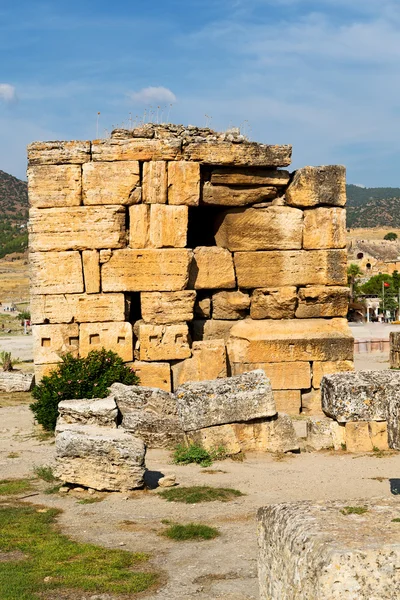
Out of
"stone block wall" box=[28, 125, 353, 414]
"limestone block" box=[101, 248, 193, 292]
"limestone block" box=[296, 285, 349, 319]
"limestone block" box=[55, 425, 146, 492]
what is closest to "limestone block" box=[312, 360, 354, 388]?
"stone block wall" box=[28, 125, 353, 414]

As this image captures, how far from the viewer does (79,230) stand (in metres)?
13.9

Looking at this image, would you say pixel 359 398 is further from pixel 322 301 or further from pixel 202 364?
pixel 322 301

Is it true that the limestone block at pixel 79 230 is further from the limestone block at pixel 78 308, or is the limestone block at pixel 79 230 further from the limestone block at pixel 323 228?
the limestone block at pixel 323 228

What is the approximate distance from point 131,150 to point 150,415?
4.77 meters

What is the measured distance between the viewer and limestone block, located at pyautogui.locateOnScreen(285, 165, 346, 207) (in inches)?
→ 578

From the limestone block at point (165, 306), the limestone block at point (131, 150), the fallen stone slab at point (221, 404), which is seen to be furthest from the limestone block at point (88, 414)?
the limestone block at point (131, 150)

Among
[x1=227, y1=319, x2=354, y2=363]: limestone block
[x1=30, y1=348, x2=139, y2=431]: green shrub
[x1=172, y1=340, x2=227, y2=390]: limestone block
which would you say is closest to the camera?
[x1=30, y1=348, x2=139, y2=431]: green shrub

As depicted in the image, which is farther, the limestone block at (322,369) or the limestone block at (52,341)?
the limestone block at (322,369)

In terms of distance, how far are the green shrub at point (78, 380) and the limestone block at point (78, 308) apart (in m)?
0.61

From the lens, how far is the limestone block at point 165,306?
1407 cm

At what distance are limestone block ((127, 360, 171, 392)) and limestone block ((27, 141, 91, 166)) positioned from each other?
11.8 ft

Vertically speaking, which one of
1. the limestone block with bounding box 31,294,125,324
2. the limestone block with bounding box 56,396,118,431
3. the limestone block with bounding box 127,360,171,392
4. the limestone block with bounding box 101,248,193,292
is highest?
the limestone block with bounding box 101,248,193,292

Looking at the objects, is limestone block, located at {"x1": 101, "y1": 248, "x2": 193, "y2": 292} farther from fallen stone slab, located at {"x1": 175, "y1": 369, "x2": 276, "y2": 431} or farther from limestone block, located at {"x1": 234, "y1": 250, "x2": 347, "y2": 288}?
fallen stone slab, located at {"x1": 175, "y1": 369, "x2": 276, "y2": 431}

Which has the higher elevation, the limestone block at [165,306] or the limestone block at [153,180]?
the limestone block at [153,180]
